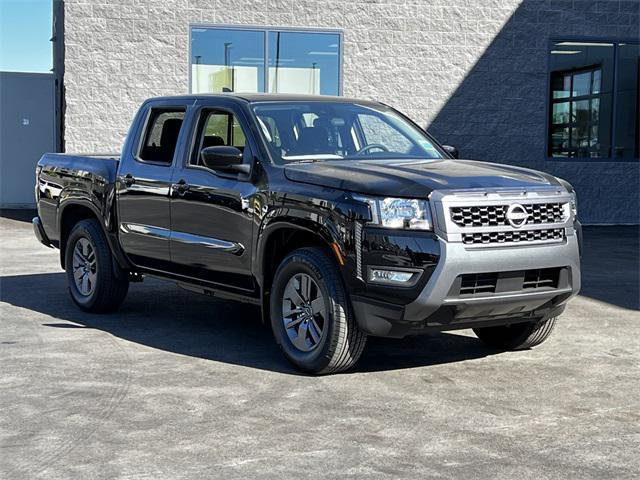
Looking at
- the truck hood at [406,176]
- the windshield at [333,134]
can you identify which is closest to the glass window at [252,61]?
the windshield at [333,134]

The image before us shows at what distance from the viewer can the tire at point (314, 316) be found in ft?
22.2

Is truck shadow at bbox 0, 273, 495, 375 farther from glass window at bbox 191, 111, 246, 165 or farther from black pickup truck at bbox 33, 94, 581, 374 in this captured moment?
glass window at bbox 191, 111, 246, 165

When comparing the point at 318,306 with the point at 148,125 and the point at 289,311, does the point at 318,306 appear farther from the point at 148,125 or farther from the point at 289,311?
the point at 148,125

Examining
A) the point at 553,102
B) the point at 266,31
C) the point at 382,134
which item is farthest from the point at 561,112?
the point at 382,134

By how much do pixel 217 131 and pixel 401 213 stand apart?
7.60ft

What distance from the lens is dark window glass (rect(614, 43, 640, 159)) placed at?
63.8 feet

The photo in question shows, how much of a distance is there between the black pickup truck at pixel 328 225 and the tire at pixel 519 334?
0.02 m

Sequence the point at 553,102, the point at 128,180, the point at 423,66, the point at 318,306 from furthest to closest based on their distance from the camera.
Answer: the point at 553,102 < the point at 423,66 < the point at 128,180 < the point at 318,306

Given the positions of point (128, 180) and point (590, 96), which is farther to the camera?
point (590, 96)

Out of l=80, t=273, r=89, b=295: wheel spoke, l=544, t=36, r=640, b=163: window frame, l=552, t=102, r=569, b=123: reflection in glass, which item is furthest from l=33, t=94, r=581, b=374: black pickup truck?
l=552, t=102, r=569, b=123: reflection in glass

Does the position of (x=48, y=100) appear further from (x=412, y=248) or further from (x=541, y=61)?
(x=412, y=248)

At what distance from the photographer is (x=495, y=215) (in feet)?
22.0

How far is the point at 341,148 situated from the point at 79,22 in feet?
35.2

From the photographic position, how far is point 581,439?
220 inches
